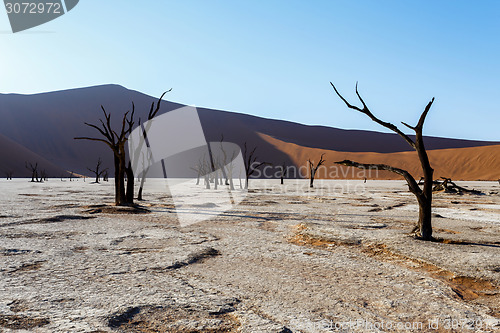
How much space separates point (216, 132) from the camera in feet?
358

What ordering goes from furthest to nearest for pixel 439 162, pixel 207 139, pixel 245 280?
1. pixel 207 139
2. pixel 439 162
3. pixel 245 280

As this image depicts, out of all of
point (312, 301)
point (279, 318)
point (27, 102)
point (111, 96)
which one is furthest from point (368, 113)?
point (111, 96)

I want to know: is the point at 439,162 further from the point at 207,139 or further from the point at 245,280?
the point at 245,280

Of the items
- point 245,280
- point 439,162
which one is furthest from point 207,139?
point 245,280

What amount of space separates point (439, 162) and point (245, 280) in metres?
83.4

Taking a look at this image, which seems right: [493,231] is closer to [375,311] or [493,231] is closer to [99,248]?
[375,311]

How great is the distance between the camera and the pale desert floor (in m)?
2.93

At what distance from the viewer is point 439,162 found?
77812mm

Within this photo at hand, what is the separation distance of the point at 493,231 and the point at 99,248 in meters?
7.30

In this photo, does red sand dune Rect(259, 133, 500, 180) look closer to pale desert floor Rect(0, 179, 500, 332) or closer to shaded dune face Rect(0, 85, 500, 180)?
shaded dune face Rect(0, 85, 500, 180)

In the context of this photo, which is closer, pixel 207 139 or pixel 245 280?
pixel 245 280

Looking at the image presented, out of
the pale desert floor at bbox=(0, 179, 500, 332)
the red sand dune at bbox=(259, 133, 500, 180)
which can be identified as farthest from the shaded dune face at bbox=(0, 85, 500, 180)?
Answer: the pale desert floor at bbox=(0, 179, 500, 332)

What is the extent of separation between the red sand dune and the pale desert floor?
223 ft

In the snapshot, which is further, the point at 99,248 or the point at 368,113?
the point at 368,113
